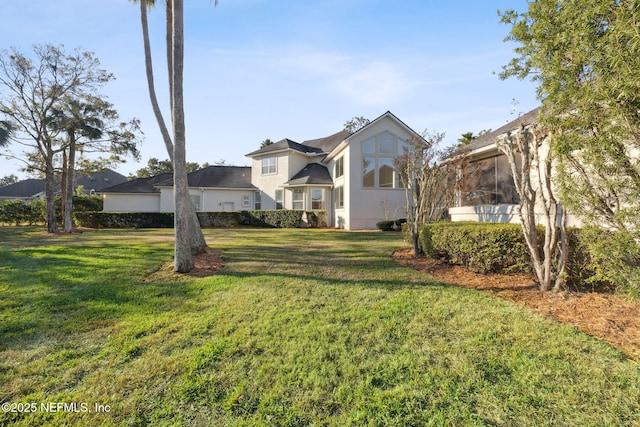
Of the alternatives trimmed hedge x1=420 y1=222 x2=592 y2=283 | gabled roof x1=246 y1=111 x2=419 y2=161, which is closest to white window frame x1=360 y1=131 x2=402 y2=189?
gabled roof x1=246 y1=111 x2=419 y2=161

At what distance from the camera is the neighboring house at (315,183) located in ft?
59.8

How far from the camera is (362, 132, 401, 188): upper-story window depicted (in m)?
18.3

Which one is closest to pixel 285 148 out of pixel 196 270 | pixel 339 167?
pixel 339 167

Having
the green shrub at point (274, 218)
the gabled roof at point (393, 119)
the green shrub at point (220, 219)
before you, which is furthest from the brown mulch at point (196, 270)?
the green shrub at point (220, 219)

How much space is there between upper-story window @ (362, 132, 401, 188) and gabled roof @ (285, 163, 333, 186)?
388cm

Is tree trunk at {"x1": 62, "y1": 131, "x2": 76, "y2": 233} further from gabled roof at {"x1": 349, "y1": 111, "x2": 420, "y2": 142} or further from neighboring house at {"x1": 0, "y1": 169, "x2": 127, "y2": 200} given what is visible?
neighboring house at {"x1": 0, "y1": 169, "x2": 127, "y2": 200}

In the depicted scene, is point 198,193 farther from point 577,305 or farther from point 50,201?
point 577,305

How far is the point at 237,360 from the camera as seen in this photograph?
10.0 ft

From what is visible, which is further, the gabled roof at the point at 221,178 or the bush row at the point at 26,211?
the gabled roof at the point at 221,178

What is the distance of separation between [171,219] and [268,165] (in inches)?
351

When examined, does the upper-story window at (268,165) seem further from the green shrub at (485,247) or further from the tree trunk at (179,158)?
the green shrub at (485,247)

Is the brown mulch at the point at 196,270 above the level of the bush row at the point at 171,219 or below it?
below

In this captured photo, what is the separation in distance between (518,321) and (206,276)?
599 centimetres

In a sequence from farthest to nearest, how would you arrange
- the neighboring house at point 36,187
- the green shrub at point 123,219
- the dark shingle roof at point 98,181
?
the dark shingle roof at point 98,181 < the neighboring house at point 36,187 < the green shrub at point 123,219
